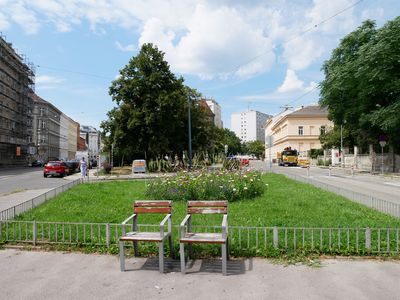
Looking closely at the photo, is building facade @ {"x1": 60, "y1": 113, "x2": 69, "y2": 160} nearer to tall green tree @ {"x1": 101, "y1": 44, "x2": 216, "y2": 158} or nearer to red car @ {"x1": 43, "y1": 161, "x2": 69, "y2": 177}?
tall green tree @ {"x1": 101, "y1": 44, "x2": 216, "y2": 158}

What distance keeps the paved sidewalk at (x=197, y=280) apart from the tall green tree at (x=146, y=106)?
33758 millimetres

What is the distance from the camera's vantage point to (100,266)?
6348 mm

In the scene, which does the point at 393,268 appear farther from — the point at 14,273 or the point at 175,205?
the point at 175,205

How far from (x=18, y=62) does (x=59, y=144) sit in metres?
55.4

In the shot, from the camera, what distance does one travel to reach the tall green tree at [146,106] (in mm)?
40812

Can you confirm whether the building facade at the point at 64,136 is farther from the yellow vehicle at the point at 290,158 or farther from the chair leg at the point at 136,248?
the chair leg at the point at 136,248

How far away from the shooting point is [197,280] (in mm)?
Answer: 5645

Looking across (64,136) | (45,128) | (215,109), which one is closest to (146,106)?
(45,128)

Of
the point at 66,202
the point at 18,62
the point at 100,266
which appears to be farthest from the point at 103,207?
the point at 18,62

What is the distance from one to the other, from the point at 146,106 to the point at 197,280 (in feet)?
119

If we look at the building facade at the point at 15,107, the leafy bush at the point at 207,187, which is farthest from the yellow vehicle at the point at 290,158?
the leafy bush at the point at 207,187

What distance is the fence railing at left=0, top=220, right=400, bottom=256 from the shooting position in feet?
22.1

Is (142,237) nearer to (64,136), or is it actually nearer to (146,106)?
(146,106)

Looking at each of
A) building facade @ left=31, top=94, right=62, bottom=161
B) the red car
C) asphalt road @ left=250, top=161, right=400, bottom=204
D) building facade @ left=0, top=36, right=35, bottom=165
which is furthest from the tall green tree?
building facade @ left=31, top=94, right=62, bottom=161
